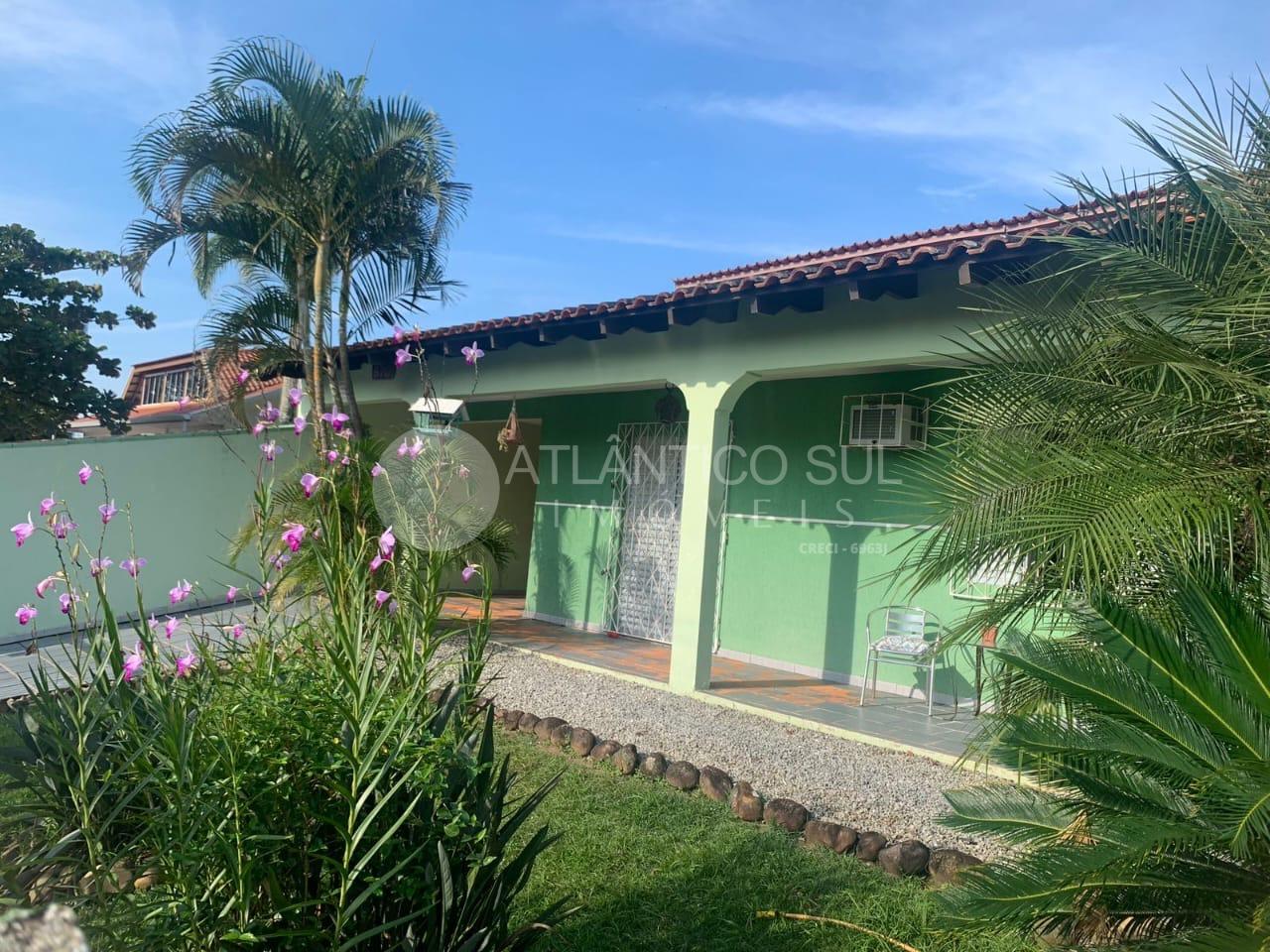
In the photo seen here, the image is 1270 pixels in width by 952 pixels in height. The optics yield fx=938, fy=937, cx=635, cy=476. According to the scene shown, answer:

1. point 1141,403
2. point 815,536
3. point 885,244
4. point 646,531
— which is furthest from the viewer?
point 646,531

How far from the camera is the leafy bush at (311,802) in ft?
8.28

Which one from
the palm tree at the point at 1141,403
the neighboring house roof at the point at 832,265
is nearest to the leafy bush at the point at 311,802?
the palm tree at the point at 1141,403

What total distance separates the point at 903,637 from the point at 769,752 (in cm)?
239

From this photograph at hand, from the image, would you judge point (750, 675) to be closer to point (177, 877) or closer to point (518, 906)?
point (518, 906)

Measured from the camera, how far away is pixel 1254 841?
294 centimetres

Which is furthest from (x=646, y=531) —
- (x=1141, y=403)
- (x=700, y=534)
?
(x=1141, y=403)

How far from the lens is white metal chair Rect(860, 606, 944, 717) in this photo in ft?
26.8

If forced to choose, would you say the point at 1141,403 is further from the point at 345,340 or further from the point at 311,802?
the point at 345,340

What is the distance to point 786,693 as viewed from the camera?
865 centimetres

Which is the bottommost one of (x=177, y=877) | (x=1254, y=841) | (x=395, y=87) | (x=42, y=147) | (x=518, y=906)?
(x=518, y=906)

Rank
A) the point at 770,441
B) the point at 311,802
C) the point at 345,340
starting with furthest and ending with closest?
the point at 345,340 → the point at 770,441 → the point at 311,802

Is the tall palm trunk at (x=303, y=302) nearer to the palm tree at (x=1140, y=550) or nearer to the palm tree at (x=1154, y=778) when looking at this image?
the palm tree at (x=1140, y=550)

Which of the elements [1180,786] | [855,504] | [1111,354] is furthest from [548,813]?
[855,504]

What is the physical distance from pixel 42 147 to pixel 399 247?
13.9 feet
